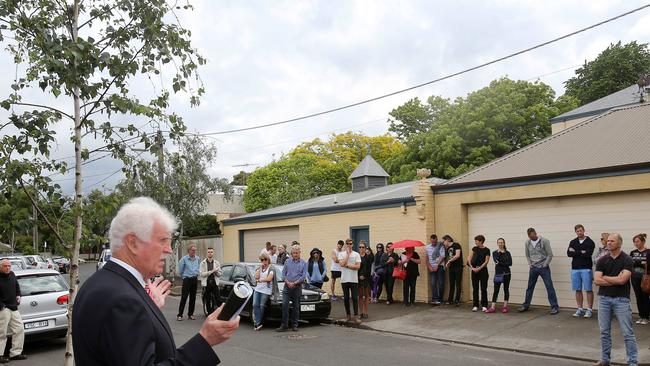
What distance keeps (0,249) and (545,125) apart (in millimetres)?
47351

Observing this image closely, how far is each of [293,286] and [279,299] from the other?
803 millimetres

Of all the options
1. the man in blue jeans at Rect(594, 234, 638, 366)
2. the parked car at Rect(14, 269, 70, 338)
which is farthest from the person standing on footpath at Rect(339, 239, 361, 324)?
the man in blue jeans at Rect(594, 234, 638, 366)

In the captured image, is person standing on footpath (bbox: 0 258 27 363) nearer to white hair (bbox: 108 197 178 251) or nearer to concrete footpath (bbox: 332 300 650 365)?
concrete footpath (bbox: 332 300 650 365)

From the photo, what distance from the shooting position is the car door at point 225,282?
51.1 feet

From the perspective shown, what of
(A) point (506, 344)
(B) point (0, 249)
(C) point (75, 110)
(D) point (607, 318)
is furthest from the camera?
(B) point (0, 249)

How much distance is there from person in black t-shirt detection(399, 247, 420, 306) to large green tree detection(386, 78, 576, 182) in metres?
18.9

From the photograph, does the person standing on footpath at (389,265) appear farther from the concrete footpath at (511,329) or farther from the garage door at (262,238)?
the garage door at (262,238)

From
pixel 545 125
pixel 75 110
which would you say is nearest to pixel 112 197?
pixel 75 110

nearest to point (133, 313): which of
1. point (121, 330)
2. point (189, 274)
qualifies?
point (121, 330)

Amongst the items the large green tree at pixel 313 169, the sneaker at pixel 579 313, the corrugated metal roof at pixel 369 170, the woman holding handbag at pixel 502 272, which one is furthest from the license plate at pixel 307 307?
the large green tree at pixel 313 169

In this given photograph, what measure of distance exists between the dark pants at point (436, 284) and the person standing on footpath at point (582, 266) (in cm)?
381

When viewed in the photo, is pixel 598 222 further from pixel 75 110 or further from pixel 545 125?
pixel 545 125

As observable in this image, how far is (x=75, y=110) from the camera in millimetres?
5500

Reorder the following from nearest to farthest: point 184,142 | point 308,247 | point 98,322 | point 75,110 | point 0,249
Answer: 1. point 98,322
2. point 75,110
3. point 308,247
4. point 184,142
5. point 0,249
